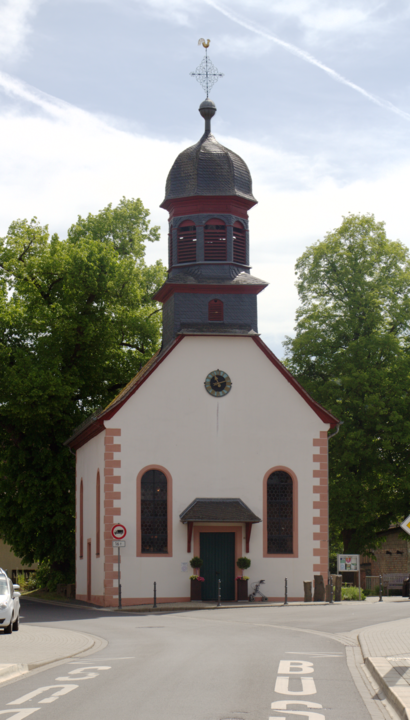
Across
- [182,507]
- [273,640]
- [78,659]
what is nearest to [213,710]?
[78,659]

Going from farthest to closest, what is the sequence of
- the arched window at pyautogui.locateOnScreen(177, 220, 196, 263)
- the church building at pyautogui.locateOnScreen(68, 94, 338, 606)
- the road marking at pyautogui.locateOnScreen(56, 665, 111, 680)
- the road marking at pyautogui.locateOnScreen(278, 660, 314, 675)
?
the arched window at pyautogui.locateOnScreen(177, 220, 196, 263) < the church building at pyautogui.locateOnScreen(68, 94, 338, 606) < the road marking at pyautogui.locateOnScreen(278, 660, 314, 675) < the road marking at pyautogui.locateOnScreen(56, 665, 111, 680)

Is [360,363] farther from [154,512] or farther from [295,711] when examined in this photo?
[295,711]

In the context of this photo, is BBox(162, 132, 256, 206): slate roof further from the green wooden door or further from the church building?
the green wooden door

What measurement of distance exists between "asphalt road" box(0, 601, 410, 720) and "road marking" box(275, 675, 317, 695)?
0.01 metres

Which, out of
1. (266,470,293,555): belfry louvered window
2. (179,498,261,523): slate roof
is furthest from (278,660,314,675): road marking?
(266,470,293,555): belfry louvered window

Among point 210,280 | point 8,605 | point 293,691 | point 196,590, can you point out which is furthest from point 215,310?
point 293,691

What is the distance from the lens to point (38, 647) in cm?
1627

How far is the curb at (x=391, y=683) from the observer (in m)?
9.23

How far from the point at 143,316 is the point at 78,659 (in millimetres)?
27021

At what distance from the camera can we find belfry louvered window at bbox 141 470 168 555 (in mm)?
30703

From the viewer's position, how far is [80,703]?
983 centimetres

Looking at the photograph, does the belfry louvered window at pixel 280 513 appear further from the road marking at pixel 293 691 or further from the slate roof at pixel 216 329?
the road marking at pixel 293 691

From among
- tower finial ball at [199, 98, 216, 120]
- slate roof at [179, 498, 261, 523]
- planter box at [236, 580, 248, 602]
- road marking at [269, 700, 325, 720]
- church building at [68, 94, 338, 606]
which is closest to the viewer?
road marking at [269, 700, 325, 720]

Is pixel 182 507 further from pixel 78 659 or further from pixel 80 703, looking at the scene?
pixel 80 703
